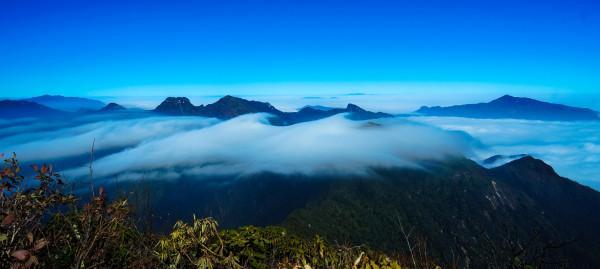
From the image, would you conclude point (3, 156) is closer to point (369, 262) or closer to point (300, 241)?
point (300, 241)

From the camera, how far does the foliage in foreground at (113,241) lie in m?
5.09

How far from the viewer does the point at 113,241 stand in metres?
5.77

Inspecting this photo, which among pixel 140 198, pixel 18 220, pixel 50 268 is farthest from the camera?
pixel 140 198

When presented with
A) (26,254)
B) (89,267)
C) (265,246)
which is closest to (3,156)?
(89,267)

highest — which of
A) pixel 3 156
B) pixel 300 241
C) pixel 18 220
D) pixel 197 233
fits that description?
pixel 3 156

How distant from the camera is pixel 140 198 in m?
7.26

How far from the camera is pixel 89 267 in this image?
4969mm

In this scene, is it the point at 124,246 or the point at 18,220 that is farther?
the point at 124,246

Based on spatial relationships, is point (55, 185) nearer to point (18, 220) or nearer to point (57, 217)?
point (57, 217)

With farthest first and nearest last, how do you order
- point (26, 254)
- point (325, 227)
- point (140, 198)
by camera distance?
point (325, 227)
point (140, 198)
point (26, 254)

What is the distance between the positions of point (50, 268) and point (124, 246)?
4.08 feet

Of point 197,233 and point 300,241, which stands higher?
point 197,233

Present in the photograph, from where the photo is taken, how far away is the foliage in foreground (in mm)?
5094

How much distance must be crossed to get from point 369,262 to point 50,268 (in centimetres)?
405
